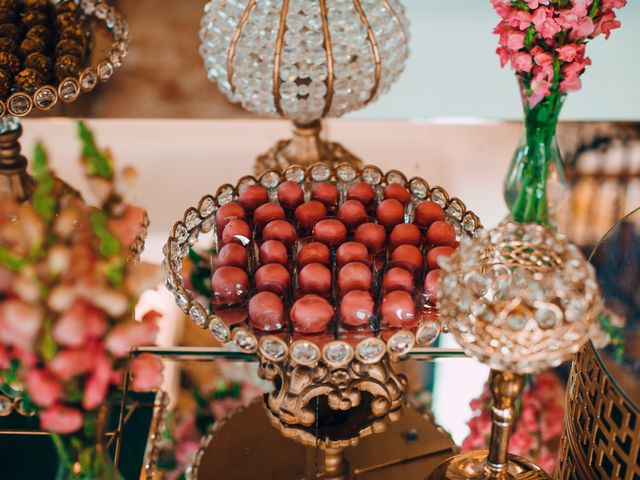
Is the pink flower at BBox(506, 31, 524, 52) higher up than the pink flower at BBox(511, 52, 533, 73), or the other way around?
the pink flower at BBox(506, 31, 524, 52)

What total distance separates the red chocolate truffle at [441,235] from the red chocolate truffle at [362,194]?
0.27ft

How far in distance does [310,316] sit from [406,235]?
0.44ft

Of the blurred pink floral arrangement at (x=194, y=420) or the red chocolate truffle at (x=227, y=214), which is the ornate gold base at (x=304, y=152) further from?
the blurred pink floral arrangement at (x=194, y=420)

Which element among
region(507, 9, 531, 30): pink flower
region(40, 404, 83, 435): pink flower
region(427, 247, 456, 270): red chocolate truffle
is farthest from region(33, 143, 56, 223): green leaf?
region(507, 9, 531, 30): pink flower

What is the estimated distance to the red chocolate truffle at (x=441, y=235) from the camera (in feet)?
2.17

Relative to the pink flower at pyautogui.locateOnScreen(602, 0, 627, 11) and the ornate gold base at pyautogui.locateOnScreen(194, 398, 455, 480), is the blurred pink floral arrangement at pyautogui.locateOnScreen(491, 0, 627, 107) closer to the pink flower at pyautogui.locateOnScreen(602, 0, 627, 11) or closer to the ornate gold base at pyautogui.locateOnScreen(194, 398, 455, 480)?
the pink flower at pyautogui.locateOnScreen(602, 0, 627, 11)

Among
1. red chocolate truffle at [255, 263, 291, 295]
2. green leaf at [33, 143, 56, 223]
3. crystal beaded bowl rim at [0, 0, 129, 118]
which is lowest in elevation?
red chocolate truffle at [255, 263, 291, 295]

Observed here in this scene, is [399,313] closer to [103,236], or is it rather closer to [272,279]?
[272,279]

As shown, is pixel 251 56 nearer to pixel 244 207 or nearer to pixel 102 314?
pixel 244 207

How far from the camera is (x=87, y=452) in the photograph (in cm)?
49

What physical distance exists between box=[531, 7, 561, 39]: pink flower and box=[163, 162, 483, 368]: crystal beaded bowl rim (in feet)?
0.60

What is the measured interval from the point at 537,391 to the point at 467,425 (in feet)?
0.24

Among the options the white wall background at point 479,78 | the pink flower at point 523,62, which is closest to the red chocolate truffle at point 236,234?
the pink flower at point 523,62

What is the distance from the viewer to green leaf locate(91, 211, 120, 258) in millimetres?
407
